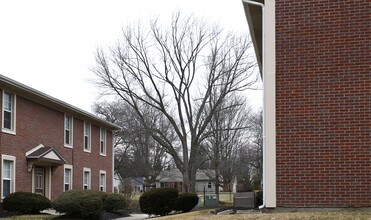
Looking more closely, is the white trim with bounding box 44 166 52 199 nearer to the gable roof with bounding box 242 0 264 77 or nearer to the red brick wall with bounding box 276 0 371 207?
the gable roof with bounding box 242 0 264 77

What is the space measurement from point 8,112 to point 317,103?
1593 centimetres

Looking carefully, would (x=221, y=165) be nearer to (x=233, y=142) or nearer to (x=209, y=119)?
(x=233, y=142)

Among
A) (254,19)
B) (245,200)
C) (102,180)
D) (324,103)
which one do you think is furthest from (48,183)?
(324,103)

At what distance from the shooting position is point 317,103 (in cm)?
1234

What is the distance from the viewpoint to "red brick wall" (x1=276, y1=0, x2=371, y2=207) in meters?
12.1

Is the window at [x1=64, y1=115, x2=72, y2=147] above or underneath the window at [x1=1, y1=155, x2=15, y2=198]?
above

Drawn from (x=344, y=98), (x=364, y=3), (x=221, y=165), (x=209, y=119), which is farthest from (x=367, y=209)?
(x=221, y=165)

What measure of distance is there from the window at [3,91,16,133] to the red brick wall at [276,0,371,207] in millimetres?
14958

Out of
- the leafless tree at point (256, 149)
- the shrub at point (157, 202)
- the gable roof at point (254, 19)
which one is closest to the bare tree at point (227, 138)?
the leafless tree at point (256, 149)

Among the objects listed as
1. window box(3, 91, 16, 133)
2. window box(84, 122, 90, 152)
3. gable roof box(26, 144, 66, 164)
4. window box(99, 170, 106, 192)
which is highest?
window box(3, 91, 16, 133)

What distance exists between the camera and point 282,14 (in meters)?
12.6

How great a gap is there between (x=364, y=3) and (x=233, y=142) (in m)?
38.7

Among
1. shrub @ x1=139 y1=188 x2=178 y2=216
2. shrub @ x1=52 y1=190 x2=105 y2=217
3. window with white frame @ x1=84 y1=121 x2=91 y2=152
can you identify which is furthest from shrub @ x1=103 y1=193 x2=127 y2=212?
window with white frame @ x1=84 y1=121 x2=91 y2=152

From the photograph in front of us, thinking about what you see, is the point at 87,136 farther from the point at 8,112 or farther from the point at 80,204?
the point at 80,204
